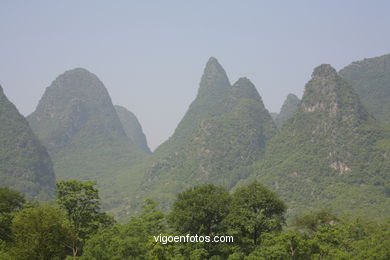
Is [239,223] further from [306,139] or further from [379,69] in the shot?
[379,69]

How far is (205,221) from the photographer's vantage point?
121 ft

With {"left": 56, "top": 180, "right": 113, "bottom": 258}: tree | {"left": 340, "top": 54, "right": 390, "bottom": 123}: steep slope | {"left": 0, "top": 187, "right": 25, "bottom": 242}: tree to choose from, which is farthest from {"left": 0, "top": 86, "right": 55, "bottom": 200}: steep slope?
{"left": 340, "top": 54, "right": 390, "bottom": 123}: steep slope

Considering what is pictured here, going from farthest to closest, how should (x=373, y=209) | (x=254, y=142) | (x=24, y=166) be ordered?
(x=254, y=142) < (x=24, y=166) < (x=373, y=209)

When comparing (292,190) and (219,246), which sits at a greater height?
(292,190)

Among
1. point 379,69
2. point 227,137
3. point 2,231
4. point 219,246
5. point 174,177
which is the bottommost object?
point 219,246

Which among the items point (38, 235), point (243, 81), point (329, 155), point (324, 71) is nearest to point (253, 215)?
point (38, 235)

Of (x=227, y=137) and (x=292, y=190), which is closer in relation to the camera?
(x=292, y=190)

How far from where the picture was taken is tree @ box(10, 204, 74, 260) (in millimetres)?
29406

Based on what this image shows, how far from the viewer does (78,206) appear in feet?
126

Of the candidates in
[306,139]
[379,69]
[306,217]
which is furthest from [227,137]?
[306,217]

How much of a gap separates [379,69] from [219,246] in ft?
584

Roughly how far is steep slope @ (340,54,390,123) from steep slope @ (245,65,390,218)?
36898 mm

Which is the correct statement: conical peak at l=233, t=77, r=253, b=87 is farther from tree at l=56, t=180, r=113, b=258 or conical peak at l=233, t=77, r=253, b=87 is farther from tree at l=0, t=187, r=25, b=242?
tree at l=56, t=180, r=113, b=258

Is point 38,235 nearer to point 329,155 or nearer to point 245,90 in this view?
point 329,155
